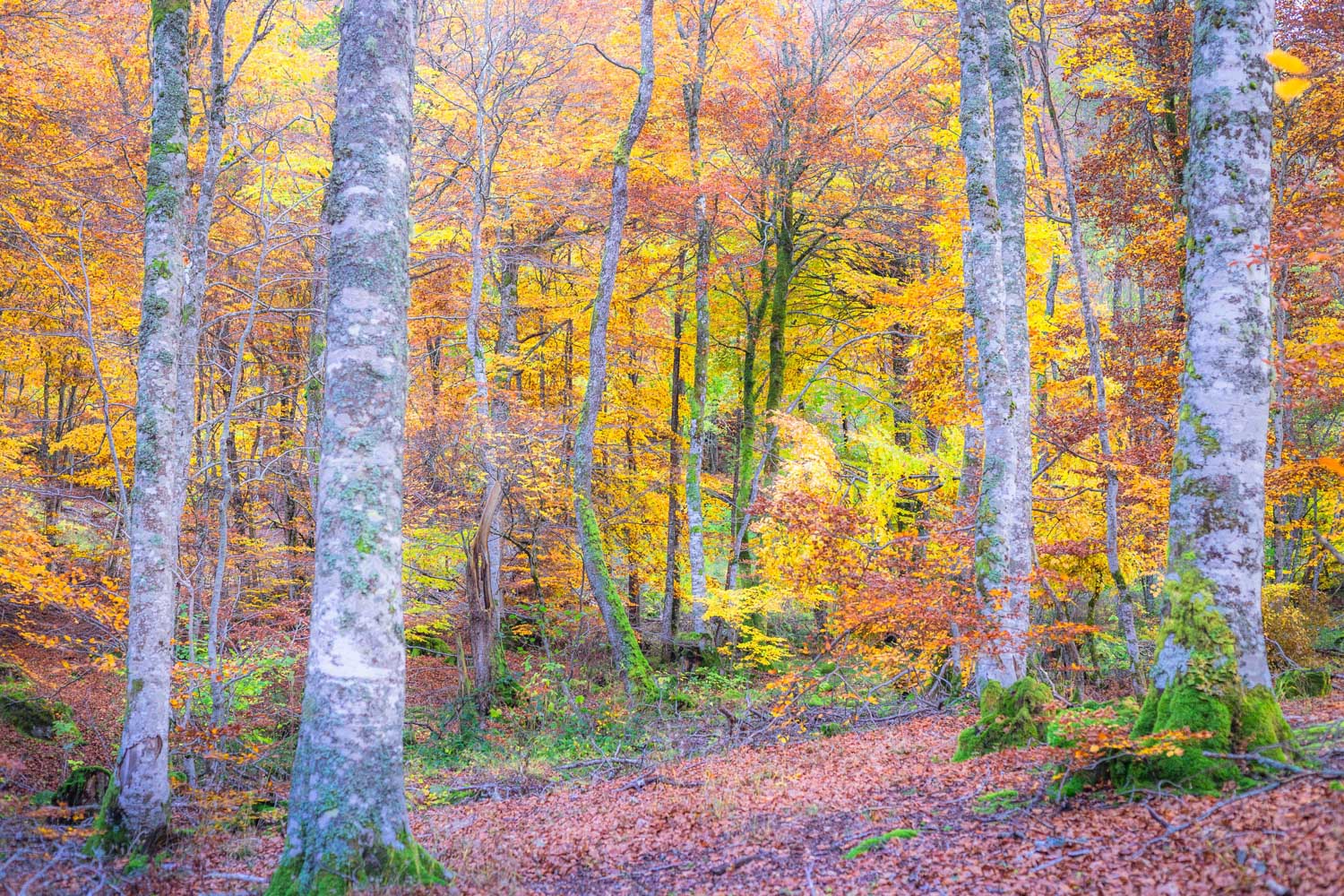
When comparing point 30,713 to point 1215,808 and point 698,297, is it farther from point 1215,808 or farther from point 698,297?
point 1215,808

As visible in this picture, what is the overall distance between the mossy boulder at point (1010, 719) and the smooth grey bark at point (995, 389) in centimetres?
37

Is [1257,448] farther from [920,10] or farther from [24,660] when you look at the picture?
[24,660]

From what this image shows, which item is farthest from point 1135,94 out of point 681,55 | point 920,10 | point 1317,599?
point 1317,599

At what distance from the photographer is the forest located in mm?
4434

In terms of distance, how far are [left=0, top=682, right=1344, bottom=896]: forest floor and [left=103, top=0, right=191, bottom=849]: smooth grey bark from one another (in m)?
0.44

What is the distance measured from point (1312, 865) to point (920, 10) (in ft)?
45.9

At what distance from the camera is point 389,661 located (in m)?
4.29

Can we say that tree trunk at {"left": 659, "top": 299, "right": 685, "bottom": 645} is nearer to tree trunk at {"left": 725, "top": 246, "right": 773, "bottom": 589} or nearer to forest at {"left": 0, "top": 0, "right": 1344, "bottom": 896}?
forest at {"left": 0, "top": 0, "right": 1344, "bottom": 896}

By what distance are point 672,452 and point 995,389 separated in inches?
395

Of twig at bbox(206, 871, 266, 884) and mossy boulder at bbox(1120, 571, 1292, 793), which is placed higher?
mossy boulder at bbox(1120, 571, 1292, 793)

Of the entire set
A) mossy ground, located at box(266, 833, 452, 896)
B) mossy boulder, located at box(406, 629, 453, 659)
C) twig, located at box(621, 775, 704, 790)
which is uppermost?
mossy ground, located at box(266, 833, 452, 896)

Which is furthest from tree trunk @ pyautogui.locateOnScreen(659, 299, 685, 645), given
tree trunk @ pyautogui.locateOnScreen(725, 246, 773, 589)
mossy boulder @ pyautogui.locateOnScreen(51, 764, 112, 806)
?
mossy boulder @ pyautogui.locateOnScreen(51, 764, 112, 806)

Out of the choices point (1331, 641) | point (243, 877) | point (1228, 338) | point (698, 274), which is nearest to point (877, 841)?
point (1228, 338)

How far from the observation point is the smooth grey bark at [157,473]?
20.3ft
